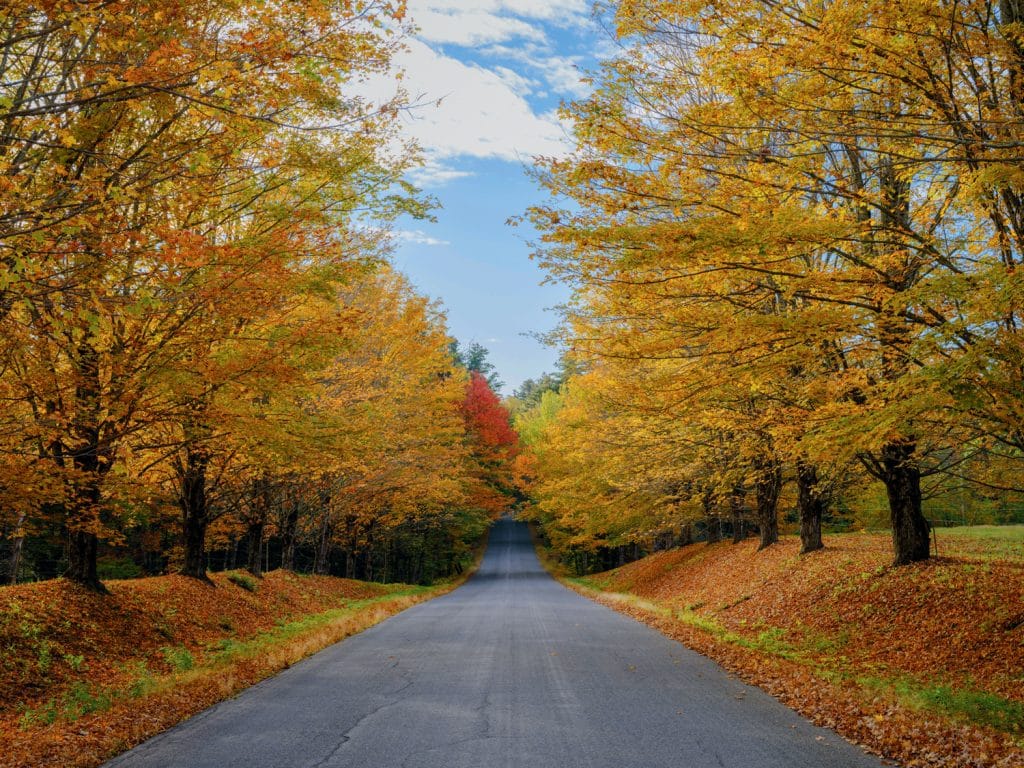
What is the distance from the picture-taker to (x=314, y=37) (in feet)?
20.6

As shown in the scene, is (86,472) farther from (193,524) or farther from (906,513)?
(906,513)

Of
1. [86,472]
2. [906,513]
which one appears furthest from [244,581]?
[906,513]

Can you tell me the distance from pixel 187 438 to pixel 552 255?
6369mm

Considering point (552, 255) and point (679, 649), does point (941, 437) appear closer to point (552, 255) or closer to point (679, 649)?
point (679, 649)

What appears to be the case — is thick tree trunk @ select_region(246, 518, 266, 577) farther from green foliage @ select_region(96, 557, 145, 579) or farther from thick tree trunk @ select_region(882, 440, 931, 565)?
thick tree trunk @ select_region(882, 440, 931, 565)

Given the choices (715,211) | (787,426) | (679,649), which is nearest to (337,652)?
(679,649)

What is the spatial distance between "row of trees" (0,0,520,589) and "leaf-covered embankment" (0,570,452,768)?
4.04 ft

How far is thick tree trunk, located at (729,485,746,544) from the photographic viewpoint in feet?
63.1

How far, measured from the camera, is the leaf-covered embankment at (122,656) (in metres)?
5.91

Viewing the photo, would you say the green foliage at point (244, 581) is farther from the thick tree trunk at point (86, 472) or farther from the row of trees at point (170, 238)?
the thick tree trunk at point (86, 472)

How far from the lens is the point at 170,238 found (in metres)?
5.90

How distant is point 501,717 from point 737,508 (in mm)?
16133

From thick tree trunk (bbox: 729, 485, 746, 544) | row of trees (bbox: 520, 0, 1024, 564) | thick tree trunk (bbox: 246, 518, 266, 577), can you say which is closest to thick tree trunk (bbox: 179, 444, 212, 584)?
thick tree trunk (bbox: 246, 518, 266, 577)

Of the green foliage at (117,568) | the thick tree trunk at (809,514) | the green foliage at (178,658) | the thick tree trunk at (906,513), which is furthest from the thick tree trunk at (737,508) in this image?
the green foliage at (117,568)
